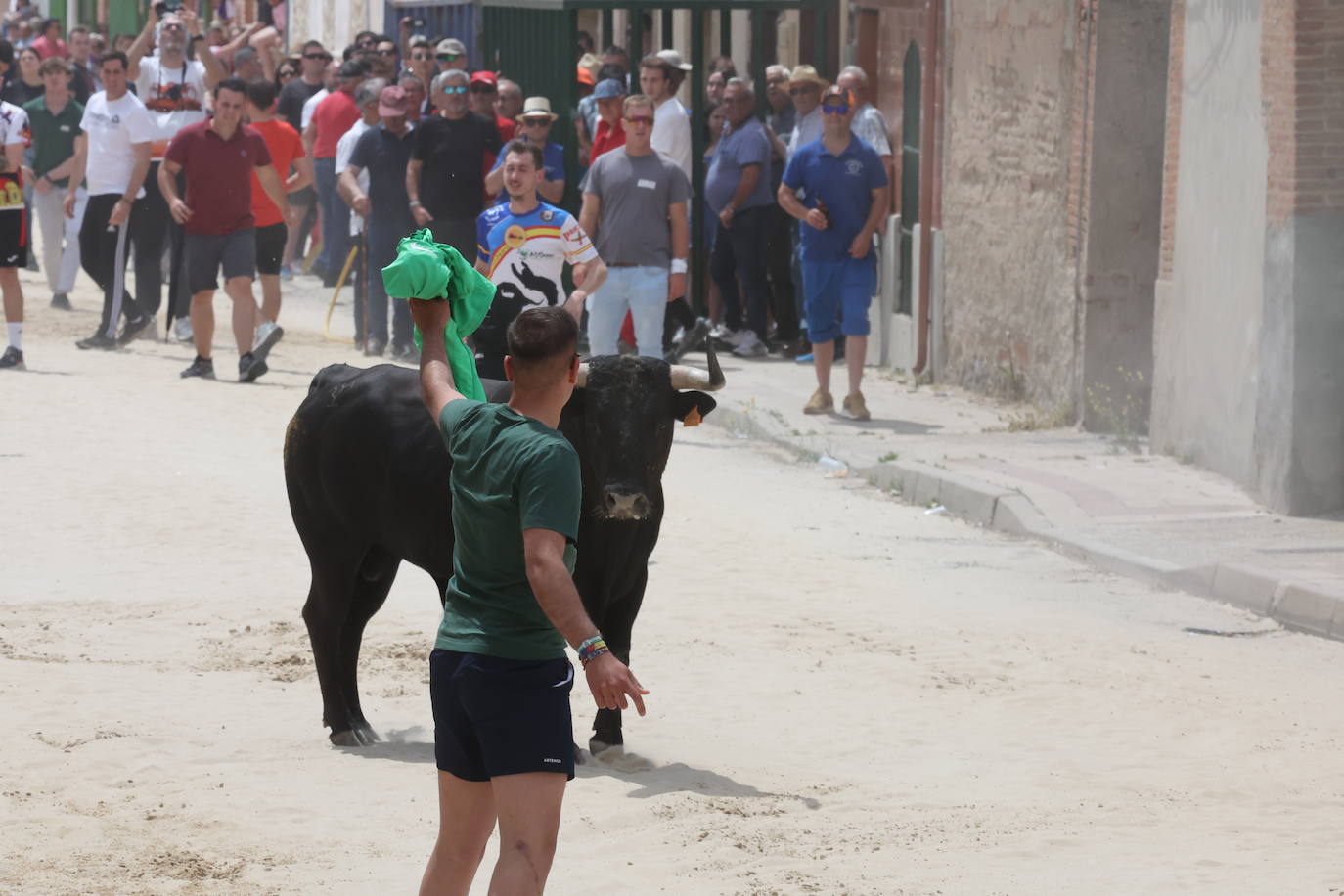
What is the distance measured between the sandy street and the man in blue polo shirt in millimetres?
2742

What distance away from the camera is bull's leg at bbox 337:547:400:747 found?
7.28m

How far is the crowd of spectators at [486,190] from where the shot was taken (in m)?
14.4

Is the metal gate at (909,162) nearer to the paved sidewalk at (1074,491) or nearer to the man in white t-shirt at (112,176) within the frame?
the paved sidewalk at (1074,491)

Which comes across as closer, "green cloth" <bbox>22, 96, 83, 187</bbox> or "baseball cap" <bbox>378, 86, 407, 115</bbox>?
"baseball cap" <bbox>378, 86, 407, 115</bbox>

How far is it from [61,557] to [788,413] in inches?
235

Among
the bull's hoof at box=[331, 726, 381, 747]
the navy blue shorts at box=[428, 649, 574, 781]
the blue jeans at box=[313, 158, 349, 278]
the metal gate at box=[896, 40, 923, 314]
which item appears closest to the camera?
the navy blue shorts at box=[428, 649, 574, 781]

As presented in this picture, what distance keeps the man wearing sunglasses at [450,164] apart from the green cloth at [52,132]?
469cm

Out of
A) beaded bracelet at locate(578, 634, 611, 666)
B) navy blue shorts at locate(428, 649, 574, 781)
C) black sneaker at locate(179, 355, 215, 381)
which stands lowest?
black sneaker at locate(179, 355, 215, 381)

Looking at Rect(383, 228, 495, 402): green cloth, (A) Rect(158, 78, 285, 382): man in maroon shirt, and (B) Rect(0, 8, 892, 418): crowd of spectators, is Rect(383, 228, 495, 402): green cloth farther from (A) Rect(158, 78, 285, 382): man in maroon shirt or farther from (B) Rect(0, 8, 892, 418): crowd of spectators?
(A) Rect(158, 78, 285, 382): man in maroon shirt

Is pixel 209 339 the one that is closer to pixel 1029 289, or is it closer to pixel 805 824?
pixel 1029 289

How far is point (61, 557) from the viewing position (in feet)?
33.2

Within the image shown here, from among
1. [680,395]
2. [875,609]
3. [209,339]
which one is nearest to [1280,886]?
[680,395]

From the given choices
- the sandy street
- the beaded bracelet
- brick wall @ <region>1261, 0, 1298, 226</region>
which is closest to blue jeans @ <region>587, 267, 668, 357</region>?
the sandy street

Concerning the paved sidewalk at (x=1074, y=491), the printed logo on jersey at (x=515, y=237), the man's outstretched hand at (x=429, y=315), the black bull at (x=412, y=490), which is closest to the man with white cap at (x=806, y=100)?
the paved sidewalk at (x=1074, y=491)
